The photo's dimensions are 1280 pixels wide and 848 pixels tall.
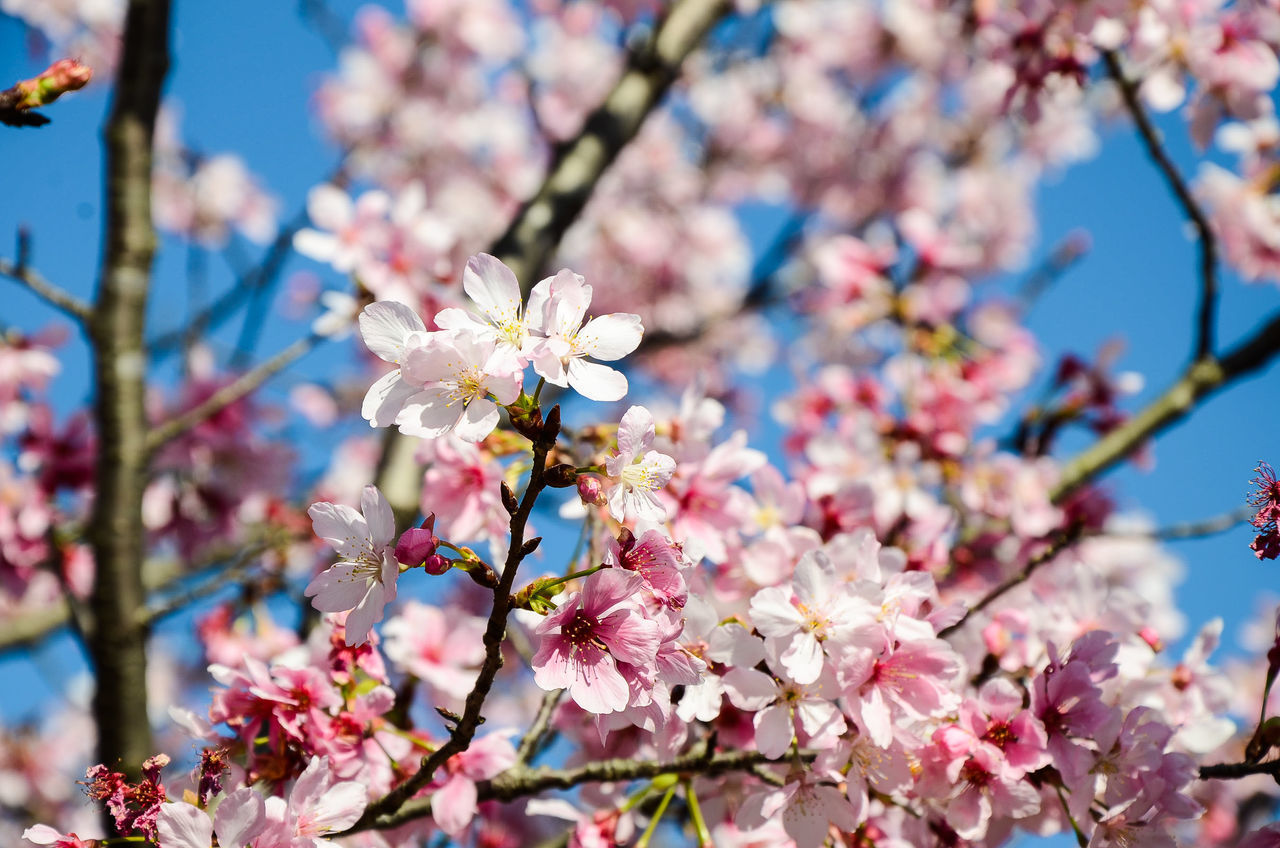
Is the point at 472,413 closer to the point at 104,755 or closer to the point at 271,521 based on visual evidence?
the point at 104,755

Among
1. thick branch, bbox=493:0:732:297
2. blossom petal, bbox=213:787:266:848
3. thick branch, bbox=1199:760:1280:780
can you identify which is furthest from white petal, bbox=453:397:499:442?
thick branch, bbox=493:0:732:297

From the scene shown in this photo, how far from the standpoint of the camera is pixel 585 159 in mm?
3139

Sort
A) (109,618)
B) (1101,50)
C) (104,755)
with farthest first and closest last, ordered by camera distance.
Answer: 1. (1101,50)
2. (109,618)
3. (104,755)

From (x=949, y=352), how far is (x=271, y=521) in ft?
9.03

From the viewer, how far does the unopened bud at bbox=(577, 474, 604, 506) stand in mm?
1174

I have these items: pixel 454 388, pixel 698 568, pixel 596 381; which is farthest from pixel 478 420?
pixel 698 568

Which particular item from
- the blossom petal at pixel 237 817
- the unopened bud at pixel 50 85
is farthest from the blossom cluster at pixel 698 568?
the unopened bud at pixel 50 85

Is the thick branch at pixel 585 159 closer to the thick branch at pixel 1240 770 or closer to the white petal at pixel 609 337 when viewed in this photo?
the white petal at pixel 609 337

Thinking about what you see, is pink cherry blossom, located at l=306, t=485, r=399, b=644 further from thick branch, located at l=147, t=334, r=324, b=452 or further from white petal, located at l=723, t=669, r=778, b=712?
thick branch, located at l=147, t=334, r=324, b=452

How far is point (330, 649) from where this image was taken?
1.58 m

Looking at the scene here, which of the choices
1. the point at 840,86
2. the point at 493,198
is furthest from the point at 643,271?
the point at 840,86

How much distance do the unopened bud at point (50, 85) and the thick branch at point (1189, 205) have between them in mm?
2687

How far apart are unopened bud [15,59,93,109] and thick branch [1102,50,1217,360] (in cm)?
269

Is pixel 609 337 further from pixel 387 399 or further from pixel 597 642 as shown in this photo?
pixel 597 642
